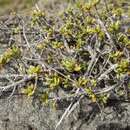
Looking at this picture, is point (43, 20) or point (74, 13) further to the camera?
point (74, 13)

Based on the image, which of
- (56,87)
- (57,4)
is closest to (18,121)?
(56,87)

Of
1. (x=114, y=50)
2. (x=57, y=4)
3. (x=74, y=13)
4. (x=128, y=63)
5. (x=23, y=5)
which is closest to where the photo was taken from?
(x=128, y=63)

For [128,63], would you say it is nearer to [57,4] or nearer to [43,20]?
[43,20]

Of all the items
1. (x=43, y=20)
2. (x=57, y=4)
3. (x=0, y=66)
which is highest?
(x=57, y=4)

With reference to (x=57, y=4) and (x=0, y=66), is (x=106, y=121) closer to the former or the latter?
(x=0, y=66)

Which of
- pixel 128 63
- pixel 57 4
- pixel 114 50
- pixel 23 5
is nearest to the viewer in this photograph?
pixel 128 63

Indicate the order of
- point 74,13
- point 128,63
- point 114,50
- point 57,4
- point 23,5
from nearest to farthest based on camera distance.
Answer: point 128,63 < point 114,50 < point 74,13 < point 57,4 < point 23,5

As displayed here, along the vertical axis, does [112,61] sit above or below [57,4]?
below

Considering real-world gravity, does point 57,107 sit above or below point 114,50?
below

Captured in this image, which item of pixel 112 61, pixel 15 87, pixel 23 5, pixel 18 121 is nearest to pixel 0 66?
pixel 15 87
